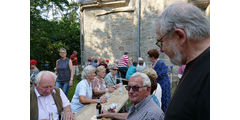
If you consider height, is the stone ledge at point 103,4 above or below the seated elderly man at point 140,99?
above

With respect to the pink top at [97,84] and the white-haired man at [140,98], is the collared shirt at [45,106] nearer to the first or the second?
the white-haired man at [140,98]

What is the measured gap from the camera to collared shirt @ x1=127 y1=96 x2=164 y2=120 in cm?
186

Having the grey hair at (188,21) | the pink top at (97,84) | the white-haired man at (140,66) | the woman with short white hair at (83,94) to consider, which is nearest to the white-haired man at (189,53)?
the grey hair at (188,21)

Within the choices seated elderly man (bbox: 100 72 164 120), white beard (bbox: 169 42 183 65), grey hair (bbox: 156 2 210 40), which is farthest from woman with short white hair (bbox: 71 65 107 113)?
grey hair (bbox: 156 2 210 40)

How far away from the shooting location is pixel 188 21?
2.99 ft

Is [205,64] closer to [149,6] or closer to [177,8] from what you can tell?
[177,8]

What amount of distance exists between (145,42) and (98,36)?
12.5ft

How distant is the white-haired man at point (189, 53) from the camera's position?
77 cm

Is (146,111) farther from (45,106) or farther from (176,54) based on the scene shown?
(45,106)

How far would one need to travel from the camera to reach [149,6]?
9.16 meters

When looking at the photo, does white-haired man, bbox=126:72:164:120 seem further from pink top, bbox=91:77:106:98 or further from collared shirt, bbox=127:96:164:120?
pink top, bbox=91:77:106:98

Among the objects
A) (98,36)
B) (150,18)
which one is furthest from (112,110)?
(98,36)

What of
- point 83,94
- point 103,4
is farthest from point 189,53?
point 103,4

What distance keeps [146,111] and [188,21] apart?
131 centimetres
